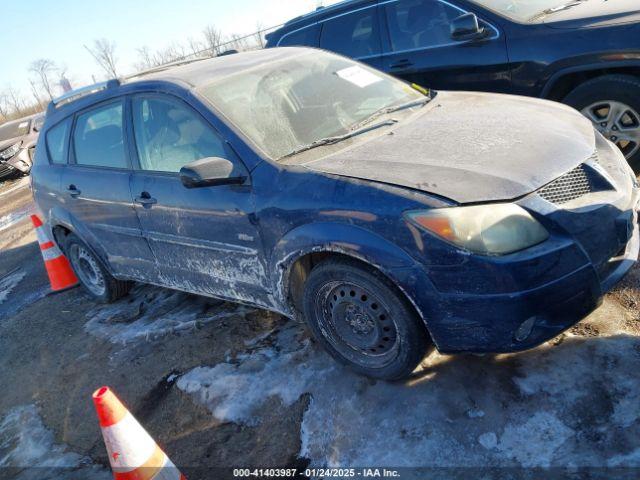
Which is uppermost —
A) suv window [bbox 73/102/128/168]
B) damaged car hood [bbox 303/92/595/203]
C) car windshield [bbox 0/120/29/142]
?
car windshield [bbox 0/120/29/142]

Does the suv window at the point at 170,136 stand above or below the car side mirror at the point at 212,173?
above

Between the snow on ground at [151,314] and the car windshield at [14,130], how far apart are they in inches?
429

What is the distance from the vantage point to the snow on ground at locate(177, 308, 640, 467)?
218 cm

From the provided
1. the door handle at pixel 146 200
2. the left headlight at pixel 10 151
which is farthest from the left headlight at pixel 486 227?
the left headlight at pixel 10 151

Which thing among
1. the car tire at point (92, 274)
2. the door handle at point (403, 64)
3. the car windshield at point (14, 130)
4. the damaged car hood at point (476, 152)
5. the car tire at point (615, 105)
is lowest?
the car tire at point (92, 274)

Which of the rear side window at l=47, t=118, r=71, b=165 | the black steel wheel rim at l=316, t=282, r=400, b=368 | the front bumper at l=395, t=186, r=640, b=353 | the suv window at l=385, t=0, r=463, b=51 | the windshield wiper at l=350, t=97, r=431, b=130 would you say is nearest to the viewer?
the front bumper at l=395, t=186, r=640, b=353

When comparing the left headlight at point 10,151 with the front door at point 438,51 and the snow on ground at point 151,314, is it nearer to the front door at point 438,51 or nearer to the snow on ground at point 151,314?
the snow on ground at point 151,314

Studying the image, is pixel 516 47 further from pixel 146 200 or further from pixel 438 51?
pixel 146 200

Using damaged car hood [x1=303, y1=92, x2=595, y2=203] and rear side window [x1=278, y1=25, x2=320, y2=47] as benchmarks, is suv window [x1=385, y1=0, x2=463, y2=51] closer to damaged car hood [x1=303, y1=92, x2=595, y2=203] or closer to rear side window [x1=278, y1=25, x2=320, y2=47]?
rear side window [x1=278, y1=25, x2=320, y2=47]

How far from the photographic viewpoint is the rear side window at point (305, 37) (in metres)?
5.83

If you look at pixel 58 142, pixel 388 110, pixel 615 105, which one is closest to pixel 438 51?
pixel 615 105

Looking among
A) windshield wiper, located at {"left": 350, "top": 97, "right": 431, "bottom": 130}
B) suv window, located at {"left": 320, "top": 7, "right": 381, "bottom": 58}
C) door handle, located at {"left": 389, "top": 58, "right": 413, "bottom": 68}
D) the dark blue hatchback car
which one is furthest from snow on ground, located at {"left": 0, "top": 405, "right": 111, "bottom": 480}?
suv window, located at {"left": 320, "top": 7, "right": 381, "bottom": 58}

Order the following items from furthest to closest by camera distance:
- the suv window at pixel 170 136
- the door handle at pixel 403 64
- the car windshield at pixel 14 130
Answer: the car windshield at pixel 14 130 → the door handle at pixel 403 64 → the suv window at pixel 170 136

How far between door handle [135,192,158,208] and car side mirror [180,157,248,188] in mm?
615
